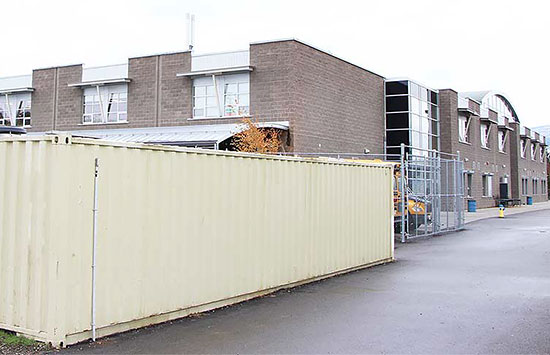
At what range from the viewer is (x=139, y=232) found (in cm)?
769

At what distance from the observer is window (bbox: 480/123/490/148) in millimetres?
49584

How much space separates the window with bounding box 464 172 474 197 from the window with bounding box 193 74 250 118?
21425mm

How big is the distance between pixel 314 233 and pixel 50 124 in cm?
2830

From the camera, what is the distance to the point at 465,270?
12.9m

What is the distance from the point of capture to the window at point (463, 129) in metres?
44.3

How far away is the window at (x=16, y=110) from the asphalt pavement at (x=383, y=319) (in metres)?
29.8

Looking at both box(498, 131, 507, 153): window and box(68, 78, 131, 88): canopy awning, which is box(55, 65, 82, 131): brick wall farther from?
box(498, 131, 507, 153): window

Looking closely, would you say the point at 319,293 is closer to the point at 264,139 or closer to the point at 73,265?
the point at 73,265

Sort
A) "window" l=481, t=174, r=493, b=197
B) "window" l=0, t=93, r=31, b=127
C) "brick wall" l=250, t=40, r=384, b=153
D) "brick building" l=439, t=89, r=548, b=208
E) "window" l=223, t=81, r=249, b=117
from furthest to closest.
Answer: "window" l=481, t=174, r=493, b=197 → "brick building" l=439, t=89, r=548, b=208 → "window" l=0, t=93, r=31, b=127 → "window" l=223, t=81, r=249, b=117 → "brick wall" l=250, t=40, r=384, b=153

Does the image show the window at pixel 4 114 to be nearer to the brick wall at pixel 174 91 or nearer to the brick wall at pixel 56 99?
the brick wall at pixel 56 99

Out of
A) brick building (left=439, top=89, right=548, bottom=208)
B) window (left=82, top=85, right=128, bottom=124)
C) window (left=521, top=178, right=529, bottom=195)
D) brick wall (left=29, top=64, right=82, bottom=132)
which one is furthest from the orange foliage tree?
window (left=521, top=178, right=529, bottom=195)

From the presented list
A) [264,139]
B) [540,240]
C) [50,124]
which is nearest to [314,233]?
[540,240]

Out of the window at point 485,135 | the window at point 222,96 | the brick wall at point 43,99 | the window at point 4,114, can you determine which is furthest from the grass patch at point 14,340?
the window at point 485,135

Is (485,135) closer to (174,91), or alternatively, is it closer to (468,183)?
(468,183)
